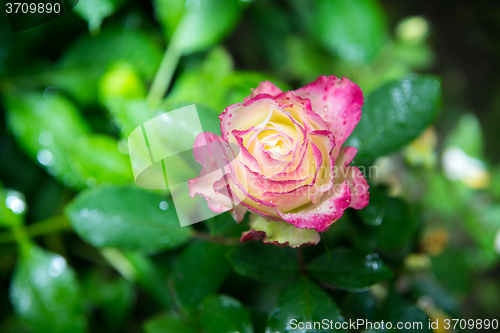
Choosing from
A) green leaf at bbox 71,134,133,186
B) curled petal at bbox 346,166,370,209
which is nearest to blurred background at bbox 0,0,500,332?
green leaf at bbox 71,134,133,186

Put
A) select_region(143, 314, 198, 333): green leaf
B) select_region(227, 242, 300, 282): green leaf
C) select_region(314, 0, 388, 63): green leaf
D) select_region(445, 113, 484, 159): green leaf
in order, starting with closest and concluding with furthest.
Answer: select_region(227, 242, 300, 282): green leaf → select_region(143, 314, 198, 333): green leaf → select_region(314, 0, 388, 63): green leaf → select_region(445, 113, 484, 159): green leaf

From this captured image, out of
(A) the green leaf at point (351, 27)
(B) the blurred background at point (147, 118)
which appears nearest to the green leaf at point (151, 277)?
(B) the blurred background at point (147, 118)

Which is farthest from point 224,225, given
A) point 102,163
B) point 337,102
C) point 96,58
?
point 96,58

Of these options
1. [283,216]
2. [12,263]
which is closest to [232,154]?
[283,216]

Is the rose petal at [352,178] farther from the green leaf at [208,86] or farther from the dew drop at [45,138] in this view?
the dew drop at [45,138]

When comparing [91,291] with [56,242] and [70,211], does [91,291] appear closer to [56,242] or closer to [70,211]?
[56,242]

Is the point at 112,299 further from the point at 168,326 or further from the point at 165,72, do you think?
the point at 165,72

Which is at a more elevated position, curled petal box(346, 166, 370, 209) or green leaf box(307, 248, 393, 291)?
curled petal box(346, 166, 370, 209)

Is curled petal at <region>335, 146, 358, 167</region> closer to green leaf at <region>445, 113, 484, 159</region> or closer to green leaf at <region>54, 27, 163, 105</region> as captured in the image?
green leaf at <region>54, 27, 163, 105</region>
